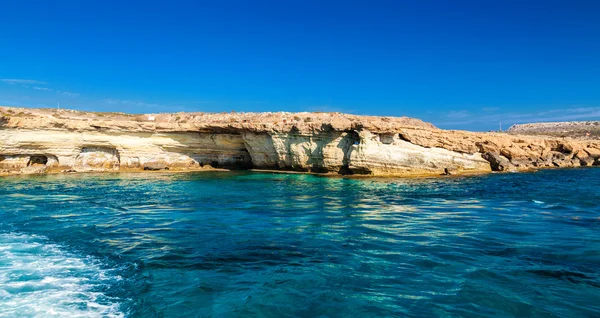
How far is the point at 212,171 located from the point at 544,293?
1001 inches

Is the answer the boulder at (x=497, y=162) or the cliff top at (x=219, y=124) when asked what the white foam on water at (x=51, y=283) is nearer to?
the cliff top at (x=219, y=124)

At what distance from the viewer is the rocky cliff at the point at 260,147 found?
2436 cm

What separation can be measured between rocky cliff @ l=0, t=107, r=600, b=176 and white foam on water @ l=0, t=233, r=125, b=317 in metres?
18.4

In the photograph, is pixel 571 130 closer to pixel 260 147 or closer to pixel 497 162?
pixel 497 162

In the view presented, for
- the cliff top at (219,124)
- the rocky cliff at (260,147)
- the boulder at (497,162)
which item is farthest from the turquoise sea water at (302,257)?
the boulder at (497,162)

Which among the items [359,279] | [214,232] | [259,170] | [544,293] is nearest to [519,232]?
[544,293]

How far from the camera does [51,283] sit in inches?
242

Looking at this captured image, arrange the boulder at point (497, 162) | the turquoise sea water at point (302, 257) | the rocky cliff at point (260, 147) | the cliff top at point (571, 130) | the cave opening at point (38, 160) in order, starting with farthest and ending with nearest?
the cliff top at point (571, 130)
the boulder at point (497, 162)
the cave opening at point (38, 160)
the rocky cliff at point (260, 147)
the turquoise sea water at point (302, 257)

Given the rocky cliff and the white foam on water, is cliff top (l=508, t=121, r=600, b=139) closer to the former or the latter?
the rocky cliff

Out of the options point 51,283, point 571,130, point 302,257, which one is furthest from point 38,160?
point 571,130

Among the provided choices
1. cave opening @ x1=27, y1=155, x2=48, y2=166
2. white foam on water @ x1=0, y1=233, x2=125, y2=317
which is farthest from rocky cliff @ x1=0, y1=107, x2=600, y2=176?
white foam on water @ x1=0, y1=233, x2=125, y2=317

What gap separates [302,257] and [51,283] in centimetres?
425

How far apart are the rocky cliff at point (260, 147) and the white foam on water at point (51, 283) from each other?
18.4 metres

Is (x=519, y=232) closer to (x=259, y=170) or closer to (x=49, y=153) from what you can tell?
(x=259, y=170)
